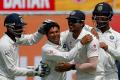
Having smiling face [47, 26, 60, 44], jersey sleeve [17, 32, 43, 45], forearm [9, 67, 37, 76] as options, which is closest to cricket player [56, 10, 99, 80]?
smiling face [47, 26, 60, 44]

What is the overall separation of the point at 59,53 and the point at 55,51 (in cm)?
5

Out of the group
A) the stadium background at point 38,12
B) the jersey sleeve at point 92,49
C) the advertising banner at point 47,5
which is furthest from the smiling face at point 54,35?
the advertising banner at point 47,5

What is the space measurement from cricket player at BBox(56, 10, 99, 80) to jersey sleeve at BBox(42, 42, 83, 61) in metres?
0.07

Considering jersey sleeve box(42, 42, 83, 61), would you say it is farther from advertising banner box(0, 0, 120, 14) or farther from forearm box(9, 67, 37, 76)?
advertising banner box(0, 0, 120, 14)

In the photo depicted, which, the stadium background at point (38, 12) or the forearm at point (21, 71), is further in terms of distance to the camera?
the stadium background at point (38, 12)

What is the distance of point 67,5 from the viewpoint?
10.9m

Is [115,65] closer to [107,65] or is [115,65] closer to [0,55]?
[107,65]

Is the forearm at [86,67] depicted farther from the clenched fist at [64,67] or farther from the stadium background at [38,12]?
the stadium background at [38,12]

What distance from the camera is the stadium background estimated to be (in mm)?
10562

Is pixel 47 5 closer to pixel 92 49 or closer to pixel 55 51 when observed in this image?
pixel 55 51

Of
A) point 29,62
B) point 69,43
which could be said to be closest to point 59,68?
point 69,43

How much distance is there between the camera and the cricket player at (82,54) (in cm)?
822

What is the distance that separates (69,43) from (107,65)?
0.55m

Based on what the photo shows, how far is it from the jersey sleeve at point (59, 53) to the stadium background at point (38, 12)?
1976 millimetres
